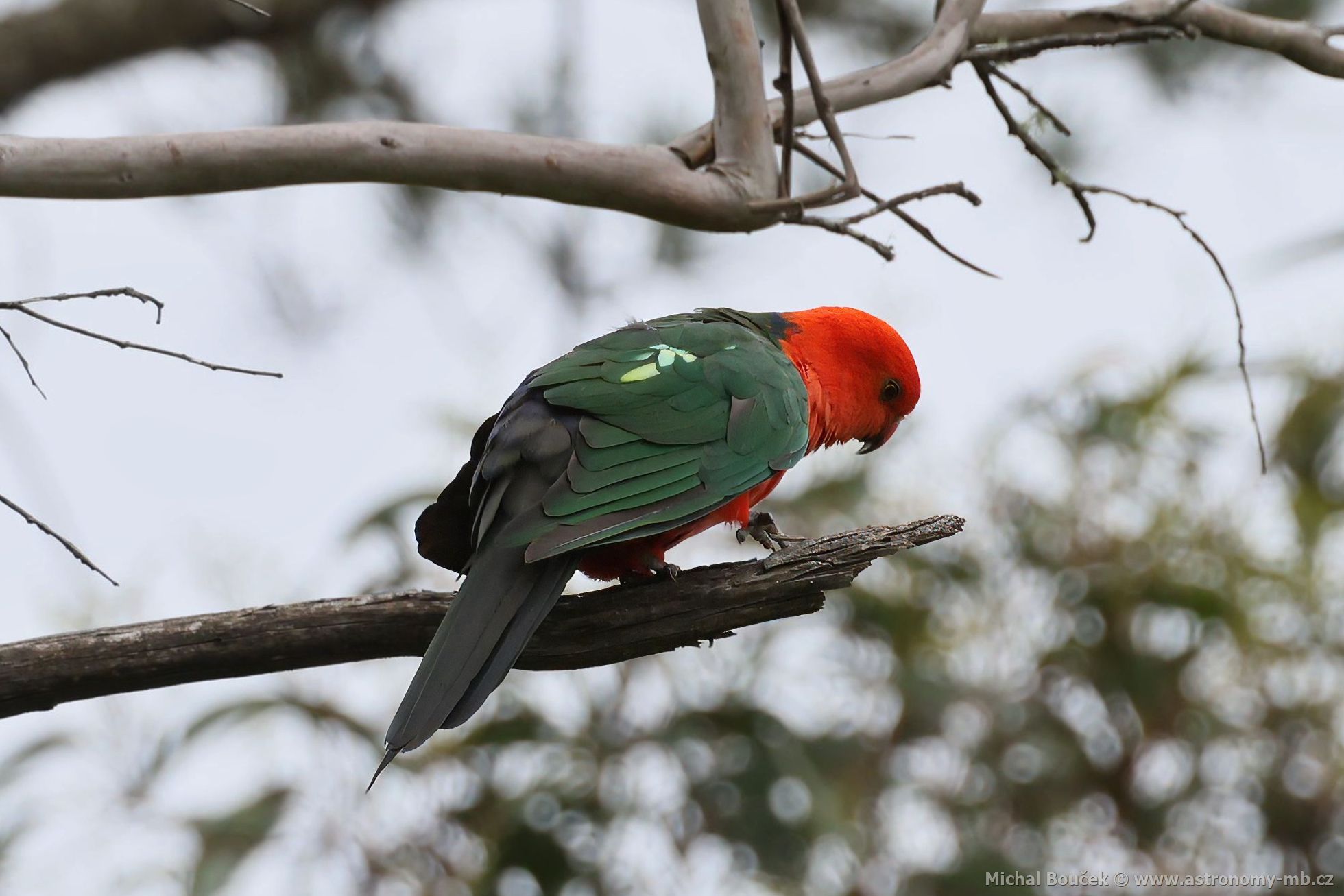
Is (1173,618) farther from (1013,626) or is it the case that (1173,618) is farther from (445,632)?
(445,632)

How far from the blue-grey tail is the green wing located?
85mm

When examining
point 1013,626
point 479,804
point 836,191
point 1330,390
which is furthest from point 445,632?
point 1330,390

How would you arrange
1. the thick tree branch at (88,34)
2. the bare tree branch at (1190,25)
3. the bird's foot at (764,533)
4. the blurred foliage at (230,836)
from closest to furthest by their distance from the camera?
1. the bird's foot at (764,533)
2. the bare tree branch at (1190,25)
3. the blurred foliage at (230,836)
4. the thick tree branch at (88,34)

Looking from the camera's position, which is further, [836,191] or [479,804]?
[479,804]

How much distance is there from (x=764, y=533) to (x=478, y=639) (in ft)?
3.26

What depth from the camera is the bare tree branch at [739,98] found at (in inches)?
118

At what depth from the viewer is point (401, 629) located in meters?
2.77

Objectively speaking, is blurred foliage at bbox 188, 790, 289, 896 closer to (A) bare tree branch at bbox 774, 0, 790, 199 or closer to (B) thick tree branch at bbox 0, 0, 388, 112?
(A) bare tree branch at bbox 774, 0, 790, 199

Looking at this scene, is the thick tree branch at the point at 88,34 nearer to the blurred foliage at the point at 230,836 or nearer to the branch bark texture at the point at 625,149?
the blurred foliage at the point at 230,836

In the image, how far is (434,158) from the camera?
2773 millimetres

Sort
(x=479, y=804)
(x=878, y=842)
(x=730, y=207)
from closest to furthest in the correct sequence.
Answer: (x=730, y=207)
(x=479, y=804)
(x=878, y=842)

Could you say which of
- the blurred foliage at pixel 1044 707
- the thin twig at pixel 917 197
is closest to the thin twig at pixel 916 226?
the thin twig at pixel 917 197

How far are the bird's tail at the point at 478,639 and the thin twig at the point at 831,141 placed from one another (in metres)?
0.93

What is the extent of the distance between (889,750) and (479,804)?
1781 millimetres
